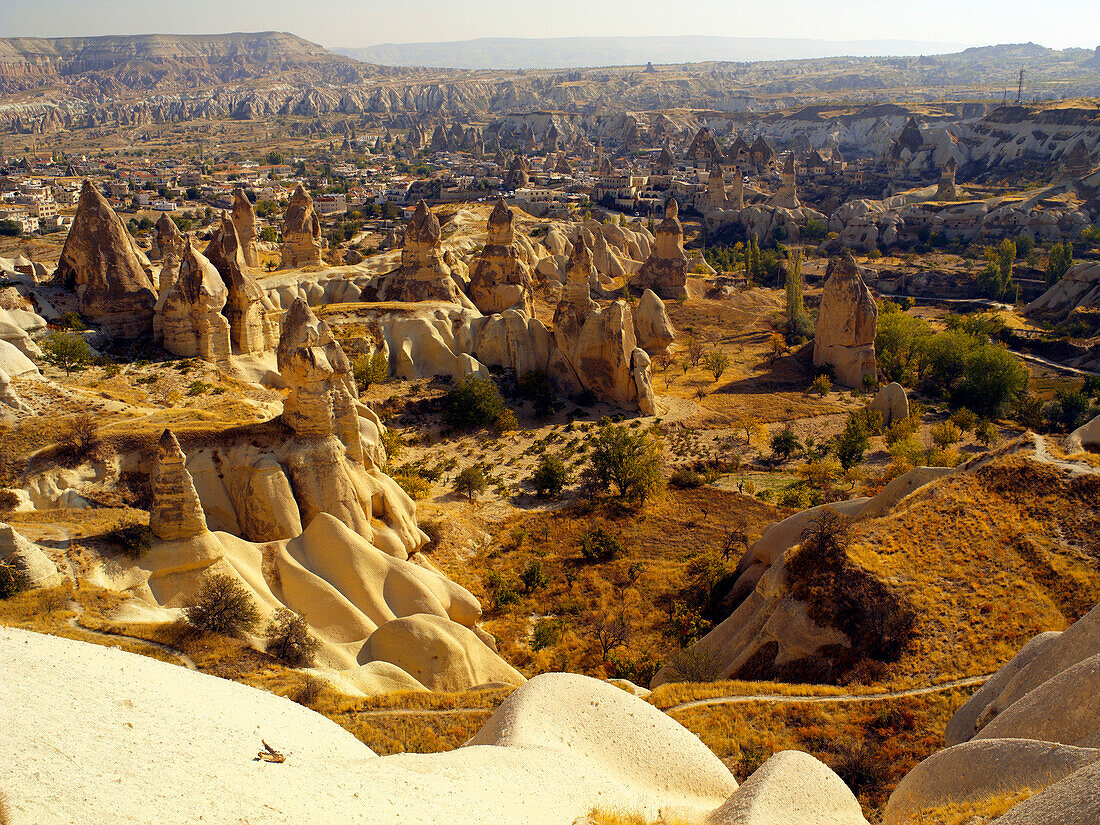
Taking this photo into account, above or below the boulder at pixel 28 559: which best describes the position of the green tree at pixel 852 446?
below

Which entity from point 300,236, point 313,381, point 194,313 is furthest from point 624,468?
point 300,236

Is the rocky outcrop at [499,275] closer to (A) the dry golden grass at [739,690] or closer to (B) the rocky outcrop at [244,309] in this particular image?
(B) the rocky outcrop at [244,309]

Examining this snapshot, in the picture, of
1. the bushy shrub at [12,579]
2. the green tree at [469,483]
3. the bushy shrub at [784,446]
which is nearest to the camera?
the bushy shrub at [12,579]

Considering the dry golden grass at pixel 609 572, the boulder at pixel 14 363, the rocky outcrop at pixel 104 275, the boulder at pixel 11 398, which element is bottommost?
the dry golden grass at pixel 609 572

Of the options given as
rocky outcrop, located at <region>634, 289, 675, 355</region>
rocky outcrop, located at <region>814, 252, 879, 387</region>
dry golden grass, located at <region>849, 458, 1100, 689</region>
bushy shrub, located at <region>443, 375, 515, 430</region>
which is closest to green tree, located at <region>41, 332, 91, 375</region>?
bushy shrub, located at <region>443, 375, 515, 430</region>

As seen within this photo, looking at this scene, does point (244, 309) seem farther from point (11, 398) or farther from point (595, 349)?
point (595, 349)

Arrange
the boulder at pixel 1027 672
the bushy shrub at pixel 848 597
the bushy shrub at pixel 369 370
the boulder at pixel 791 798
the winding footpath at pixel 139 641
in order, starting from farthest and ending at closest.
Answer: the bushy shrub at pixel 369 370
the bushy shrub at pixel 848 597
the winding footpath at pixel 139 641
the boulder at pixel 1027 672
the boulder at pixel 791 798

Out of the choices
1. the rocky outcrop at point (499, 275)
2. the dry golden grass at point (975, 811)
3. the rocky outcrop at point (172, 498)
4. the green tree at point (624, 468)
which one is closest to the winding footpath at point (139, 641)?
the rocky outcrop at point (172, 498)

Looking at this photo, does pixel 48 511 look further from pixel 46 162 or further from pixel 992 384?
pixel 46 162
